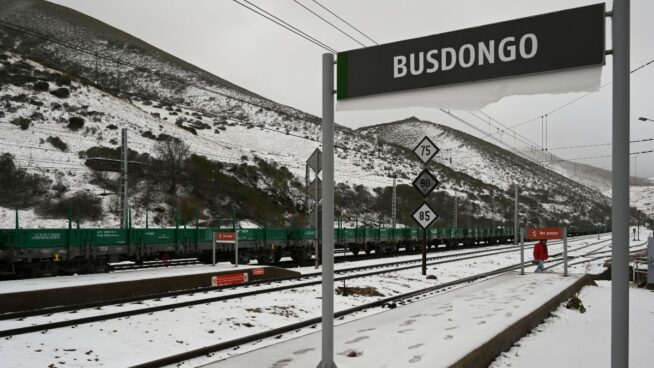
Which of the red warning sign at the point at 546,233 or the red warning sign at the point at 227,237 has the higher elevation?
the red warning sign at the point at 546,233

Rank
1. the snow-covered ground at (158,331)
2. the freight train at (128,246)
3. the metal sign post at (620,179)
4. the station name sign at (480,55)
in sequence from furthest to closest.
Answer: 1. the freight train at (128,246)
2. the snow-covered ground at (158,331)
3. the station name sign at (480,55)
4. the metal sign post at (620,179)

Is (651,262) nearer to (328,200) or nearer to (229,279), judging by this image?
(229,279)

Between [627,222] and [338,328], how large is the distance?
5.42 meters

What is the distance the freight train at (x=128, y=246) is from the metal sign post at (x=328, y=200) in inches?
589

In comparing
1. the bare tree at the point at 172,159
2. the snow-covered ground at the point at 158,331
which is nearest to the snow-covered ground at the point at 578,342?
the snow-covered ground at the point at 158,331

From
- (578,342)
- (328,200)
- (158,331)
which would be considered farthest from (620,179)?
(158,331)

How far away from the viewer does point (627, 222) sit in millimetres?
3271

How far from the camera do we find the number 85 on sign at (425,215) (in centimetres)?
1477

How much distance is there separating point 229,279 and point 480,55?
12.8 metres

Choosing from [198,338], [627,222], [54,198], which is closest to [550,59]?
[627,222]

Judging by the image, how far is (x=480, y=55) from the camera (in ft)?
12.7

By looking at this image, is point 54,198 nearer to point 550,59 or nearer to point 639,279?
point 639,279

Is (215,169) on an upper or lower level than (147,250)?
upper

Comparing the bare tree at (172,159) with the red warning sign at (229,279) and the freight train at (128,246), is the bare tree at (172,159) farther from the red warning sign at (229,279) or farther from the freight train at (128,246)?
the red warning sign at (229,279)
